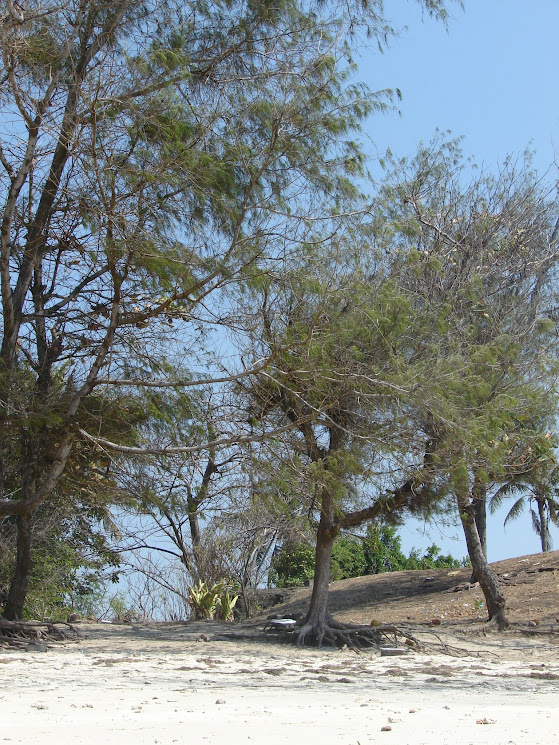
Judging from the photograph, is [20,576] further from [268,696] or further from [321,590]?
[268,696]

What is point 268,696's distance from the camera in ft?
17.7

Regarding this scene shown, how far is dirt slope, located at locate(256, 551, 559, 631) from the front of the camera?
44.0ft

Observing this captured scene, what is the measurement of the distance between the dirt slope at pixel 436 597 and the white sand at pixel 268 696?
3879 mm

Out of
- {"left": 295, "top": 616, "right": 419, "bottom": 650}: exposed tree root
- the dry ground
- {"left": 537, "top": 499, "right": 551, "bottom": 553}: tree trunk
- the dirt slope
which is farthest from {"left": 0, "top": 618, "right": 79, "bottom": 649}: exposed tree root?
{"left": 537, "top": 499, "right": 551, "bottom": 553}: tree trunk

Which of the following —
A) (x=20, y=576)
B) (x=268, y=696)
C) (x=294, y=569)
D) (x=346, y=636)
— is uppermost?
(x=294, y=569)

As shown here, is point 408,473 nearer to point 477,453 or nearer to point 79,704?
point 477,453

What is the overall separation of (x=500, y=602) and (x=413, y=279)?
5.59 m

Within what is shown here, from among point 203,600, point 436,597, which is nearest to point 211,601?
point 203,600

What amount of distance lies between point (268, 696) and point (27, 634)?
15.5 ft

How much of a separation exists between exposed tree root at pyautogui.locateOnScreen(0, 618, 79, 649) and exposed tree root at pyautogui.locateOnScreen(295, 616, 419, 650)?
299cm

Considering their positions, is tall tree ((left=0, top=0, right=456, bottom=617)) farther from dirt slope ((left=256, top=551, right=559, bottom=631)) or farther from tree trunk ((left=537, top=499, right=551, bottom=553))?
tree trunk ((left=537, top=499, right=551, bottom=553))

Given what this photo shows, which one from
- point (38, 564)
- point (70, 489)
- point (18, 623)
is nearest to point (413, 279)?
point (70, 489)

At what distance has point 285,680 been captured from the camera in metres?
6.53

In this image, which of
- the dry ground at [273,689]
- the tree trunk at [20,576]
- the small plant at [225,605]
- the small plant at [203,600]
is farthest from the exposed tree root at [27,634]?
the small plant at [225,605]
